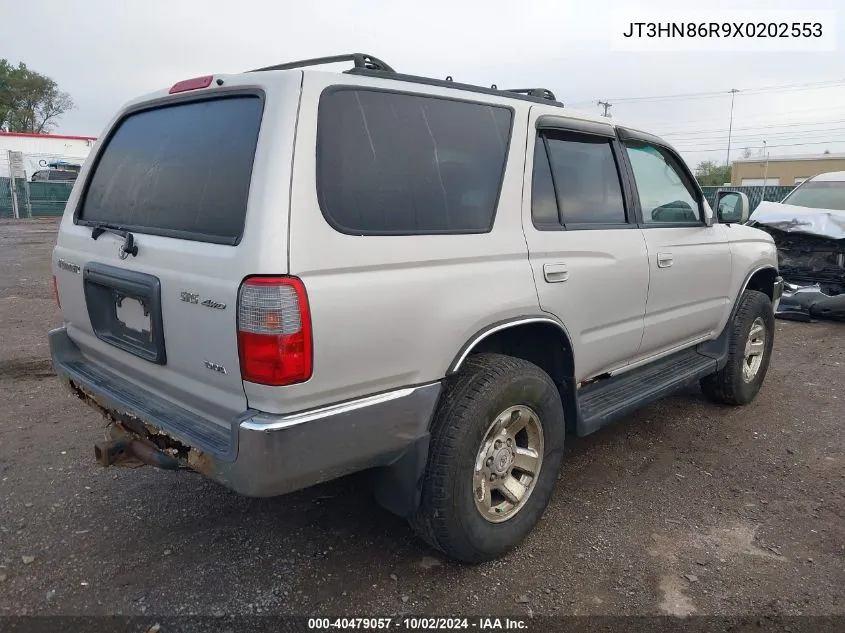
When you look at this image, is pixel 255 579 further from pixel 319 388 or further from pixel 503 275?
pixel 503 275

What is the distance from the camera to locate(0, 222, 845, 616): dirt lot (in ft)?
8.59

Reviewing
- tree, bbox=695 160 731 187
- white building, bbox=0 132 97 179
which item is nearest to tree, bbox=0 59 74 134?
white building, bbox=0 132 97 179

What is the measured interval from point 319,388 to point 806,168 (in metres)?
57.0

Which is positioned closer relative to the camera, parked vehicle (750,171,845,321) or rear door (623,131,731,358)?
rear door (623,131,731,358)

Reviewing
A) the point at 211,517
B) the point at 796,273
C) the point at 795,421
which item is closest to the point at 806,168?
the point at 796,273

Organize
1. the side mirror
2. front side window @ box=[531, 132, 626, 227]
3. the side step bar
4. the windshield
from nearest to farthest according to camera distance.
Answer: front side window @ box=[531, 132, 626, 227] → the side step bar → the side mirror → the windshield

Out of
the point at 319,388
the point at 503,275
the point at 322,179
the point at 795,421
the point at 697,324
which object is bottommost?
the point at 795,421

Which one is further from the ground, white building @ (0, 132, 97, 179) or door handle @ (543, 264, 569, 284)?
white building @ (0, 132, 97, 179)

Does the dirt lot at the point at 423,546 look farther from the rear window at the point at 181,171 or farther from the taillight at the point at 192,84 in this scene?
the taillight at the point at 192,84

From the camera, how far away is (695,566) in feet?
9.41

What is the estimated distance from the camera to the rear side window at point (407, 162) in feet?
7.44

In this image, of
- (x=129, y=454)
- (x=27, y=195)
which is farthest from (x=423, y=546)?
(x=27, y=195)

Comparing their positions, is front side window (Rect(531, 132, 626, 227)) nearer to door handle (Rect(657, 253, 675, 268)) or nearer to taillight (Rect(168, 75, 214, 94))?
door handle (Rect(657, 253, 675, 268))

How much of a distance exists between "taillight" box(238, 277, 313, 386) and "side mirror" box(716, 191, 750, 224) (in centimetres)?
346
